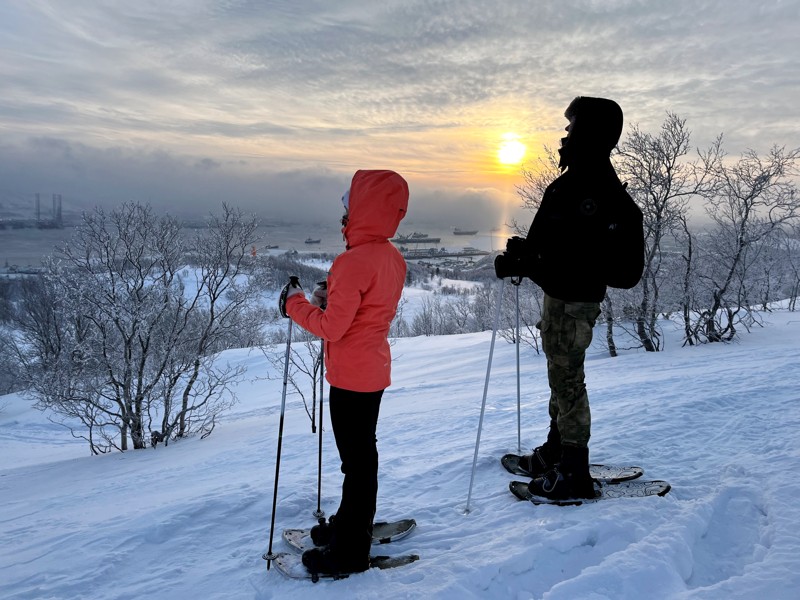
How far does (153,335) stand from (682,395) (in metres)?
11.3

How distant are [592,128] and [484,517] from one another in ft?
8.81

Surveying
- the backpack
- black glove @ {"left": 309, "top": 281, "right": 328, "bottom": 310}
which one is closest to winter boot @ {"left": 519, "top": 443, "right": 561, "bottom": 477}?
the backpack

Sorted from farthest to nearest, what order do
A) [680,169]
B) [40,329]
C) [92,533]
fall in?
[40,329], [680,169], [92,533]

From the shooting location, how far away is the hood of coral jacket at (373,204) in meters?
2.65

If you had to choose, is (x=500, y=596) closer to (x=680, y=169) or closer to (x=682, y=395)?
(x=682, y=395)

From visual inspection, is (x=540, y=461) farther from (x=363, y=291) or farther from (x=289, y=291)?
(x=289, y=291)

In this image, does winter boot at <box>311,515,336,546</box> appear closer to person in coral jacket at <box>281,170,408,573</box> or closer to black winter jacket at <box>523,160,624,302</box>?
person in coral jacket at <box>281,170,408,573</box>

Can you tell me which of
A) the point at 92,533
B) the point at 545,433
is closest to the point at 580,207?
the point at 545,433

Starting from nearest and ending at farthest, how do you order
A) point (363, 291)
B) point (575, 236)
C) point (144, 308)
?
1. point (363, 291)
2. point (575, 236)
3. point (144, 308)

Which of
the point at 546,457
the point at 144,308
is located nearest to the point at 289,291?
the point at 546,457

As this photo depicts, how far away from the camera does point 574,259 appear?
319 centimetres

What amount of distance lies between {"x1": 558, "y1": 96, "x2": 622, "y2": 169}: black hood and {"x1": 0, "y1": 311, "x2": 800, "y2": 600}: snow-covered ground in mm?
2297

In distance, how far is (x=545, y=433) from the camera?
5.08 meters

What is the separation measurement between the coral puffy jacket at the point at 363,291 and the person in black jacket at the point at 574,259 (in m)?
0.97
